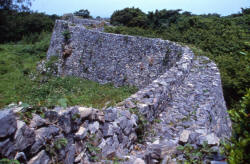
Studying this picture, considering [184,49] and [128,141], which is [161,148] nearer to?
[128,141]

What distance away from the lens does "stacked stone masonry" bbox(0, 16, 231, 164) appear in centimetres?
243

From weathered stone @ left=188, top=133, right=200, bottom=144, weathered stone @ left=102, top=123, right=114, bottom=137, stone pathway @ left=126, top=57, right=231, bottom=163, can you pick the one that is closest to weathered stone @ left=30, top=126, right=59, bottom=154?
weathered stone @ left=102, top=123, right=114, bottom=137

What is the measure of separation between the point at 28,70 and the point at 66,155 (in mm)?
12877

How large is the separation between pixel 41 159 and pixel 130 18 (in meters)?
22.4

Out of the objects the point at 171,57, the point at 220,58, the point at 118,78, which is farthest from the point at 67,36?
the point at 220,58

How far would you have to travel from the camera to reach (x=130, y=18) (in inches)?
912

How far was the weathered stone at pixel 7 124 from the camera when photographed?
196 centimetres

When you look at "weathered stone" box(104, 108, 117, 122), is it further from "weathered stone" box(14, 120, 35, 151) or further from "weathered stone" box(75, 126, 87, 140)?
"weathered stone" box(14, 120, 35, 151)

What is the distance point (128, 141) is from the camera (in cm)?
410

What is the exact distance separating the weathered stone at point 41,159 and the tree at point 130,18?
2006 cm

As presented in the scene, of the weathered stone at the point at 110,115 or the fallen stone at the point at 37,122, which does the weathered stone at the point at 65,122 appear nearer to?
the fallen stone at the point at 37,122

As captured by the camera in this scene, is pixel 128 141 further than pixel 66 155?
Yes

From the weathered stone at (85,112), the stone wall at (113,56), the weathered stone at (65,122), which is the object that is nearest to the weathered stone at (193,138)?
the weathered stone at (85,112)

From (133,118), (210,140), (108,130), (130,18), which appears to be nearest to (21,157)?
(108,130)
